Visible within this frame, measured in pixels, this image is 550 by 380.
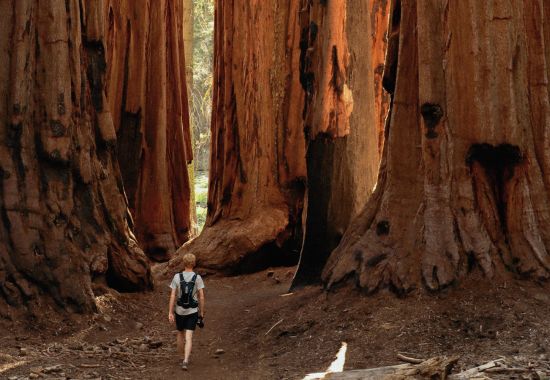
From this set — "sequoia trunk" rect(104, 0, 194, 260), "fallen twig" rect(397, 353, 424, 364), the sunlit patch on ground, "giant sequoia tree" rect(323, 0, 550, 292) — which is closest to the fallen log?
the sunlit patch on ground

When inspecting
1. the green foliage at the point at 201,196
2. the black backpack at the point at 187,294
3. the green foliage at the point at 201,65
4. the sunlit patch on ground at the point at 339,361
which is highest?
the green foliage at the point at 201,65

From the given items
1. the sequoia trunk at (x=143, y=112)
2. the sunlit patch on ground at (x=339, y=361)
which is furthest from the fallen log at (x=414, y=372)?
the sequoia trunk at (x=143, y=112)

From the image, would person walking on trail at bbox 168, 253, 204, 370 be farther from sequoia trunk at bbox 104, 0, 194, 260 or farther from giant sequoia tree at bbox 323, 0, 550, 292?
sequoia trunk at bbox 104, 0, 194, 260

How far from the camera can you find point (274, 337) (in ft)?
26.6

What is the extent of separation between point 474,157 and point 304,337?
80.3 inches

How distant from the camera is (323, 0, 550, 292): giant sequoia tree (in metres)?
7.62

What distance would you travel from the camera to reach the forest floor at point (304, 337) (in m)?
6.86

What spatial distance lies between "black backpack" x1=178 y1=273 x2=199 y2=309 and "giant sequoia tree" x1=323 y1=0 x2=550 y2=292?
59.1 inches

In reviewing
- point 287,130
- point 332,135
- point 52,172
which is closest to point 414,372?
point 52,172

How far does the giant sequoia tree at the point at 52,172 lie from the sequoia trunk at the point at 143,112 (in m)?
5.75

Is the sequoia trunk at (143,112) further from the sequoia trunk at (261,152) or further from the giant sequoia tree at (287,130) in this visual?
the sequoia trunk at (261,152)

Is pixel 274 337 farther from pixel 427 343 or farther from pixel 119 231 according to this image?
pixel 119 231

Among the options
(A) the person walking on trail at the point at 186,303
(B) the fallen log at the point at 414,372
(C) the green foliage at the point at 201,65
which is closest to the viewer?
(B) the fallen log at the point at 414,372

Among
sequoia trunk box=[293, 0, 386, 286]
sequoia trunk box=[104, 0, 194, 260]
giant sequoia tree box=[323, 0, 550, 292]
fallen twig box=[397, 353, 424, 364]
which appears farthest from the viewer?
sequoia trunk box=[104, 0, 194, 260]
